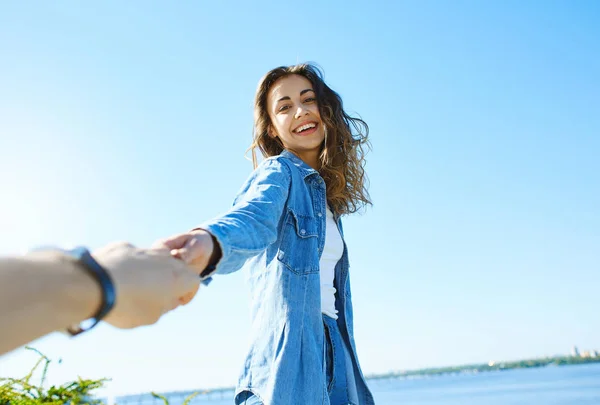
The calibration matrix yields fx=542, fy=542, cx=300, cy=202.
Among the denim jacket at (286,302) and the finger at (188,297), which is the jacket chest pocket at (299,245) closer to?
the denim jacket at (286,302)

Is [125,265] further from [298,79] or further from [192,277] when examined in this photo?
[298,79]

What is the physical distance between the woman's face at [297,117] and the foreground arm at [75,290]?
5.63ft

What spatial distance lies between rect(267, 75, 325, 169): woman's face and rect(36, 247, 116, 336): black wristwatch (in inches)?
73.6

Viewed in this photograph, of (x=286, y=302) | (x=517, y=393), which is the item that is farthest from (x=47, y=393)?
(x=517, y=393)

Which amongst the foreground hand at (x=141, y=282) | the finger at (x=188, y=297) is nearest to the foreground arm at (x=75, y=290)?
the foreground hand at (x=141, y=282)

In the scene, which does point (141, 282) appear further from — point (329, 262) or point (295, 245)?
point (329, 262)

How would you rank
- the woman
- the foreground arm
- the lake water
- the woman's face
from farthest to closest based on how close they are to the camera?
1. the lake water
2. the woman's face
3. the woman
4. the foreground arm

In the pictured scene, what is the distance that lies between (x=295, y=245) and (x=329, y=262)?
0.37 metres

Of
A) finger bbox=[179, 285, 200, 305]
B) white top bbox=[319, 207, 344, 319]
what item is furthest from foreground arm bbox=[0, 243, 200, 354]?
white top bbox=[319, 207, 344, 319]

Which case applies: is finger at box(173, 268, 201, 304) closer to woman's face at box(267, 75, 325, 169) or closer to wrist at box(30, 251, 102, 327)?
wrist at box(30, 251, 102, 327)

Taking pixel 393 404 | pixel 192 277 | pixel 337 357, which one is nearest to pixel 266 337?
pixel 337 357

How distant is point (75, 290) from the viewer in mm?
657

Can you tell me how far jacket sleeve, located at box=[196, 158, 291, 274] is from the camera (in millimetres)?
1106

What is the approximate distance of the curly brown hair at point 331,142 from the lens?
2.54 meters
